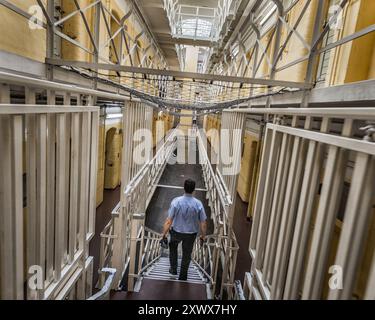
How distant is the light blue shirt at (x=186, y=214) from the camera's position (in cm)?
354

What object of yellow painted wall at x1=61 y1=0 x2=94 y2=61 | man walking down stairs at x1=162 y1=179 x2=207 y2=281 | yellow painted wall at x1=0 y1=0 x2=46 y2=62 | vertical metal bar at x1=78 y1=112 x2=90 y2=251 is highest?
yellow painted wall at x1=61 y1=0 x2=94 y2=61

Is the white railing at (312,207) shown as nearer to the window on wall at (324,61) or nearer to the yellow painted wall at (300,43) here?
the window on wall at (324,61)

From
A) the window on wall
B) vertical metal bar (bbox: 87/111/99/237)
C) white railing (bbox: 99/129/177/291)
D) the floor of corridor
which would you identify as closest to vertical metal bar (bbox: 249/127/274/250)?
vertical metal bar (bbox: 87/111/99/237)

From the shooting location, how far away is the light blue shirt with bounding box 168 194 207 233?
139 inches

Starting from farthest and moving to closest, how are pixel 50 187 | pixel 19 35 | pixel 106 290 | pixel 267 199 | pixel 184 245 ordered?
pixel 184 245 < pixel 19 35 < pixel 106 290 < pixel 267 199 < pixel 50 187

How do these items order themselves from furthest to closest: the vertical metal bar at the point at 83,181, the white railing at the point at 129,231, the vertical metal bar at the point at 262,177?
1. the white railing at the point at 129,231
2. the vertical metal bar at the point at 262,177
3. the vertical metal bar at the point at 83,181

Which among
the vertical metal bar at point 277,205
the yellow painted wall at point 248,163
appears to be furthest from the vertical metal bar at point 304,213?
the yellow painted wall at point 248,163

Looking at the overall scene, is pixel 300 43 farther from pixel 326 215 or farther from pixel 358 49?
pixel 326 215

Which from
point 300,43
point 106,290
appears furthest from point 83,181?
point 300,43

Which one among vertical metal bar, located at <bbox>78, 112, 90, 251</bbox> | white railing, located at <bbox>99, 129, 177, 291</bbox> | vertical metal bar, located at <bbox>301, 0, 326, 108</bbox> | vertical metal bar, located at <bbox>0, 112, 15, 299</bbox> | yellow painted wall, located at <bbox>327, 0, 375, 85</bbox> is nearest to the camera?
vertical metal bar, located at <bbox>0, 112, 15, 299</bbox>

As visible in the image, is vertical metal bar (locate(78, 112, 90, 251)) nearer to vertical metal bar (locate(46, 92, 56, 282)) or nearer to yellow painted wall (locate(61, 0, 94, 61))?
vertical metal bar (locate(46, 92, 56, 282))

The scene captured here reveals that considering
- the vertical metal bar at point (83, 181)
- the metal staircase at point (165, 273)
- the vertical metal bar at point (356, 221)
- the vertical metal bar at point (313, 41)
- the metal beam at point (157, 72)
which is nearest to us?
the vertical metal bar at point (356, 221)

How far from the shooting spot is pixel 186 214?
355 centimetres

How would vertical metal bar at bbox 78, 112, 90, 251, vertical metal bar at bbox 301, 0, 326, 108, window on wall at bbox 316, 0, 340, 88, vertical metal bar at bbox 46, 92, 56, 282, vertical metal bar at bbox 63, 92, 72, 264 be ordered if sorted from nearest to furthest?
vertical metal bar at bbox 46, 92, 56, 282 < vertical metal bar at bbox 63, 92, 72, 264 < vertical metal bar at bbox 78, 112, 90, 251 < vertical metal bar at bbox 301, 0, 326, 108 < window on wall at bbox 316, 0, 340, 88
